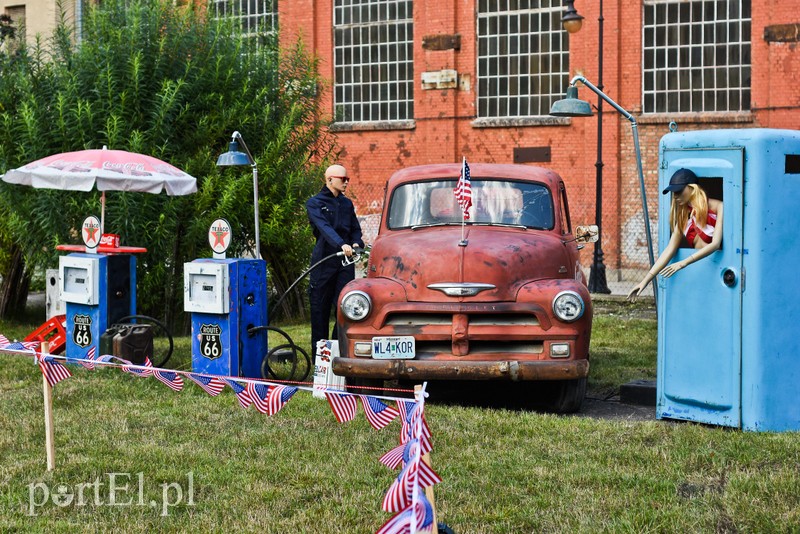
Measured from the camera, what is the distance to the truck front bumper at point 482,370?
8.69m

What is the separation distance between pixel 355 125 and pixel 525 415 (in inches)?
850

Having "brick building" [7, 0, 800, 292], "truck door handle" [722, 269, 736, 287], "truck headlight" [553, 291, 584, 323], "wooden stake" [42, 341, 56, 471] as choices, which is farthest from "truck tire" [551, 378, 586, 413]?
"brick building" [7, 0, 800, 292]

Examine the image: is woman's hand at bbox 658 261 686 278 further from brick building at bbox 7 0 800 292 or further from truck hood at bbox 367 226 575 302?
brick building at bbox 7 0 800 292

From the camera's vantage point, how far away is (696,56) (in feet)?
86.1

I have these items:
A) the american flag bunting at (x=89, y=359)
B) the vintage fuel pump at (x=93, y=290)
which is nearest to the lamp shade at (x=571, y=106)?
the vintage fuel pump at (x=93, y=290)

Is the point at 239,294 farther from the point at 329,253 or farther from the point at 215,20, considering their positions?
the point at 215,20

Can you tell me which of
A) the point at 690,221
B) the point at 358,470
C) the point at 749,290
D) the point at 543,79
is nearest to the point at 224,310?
the point at 358,470

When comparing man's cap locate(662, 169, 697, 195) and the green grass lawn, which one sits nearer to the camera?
the green grass lawn

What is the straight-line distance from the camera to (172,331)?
15797 mm

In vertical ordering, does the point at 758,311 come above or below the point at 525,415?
above

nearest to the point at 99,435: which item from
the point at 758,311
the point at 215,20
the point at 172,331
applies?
the point at 758,311

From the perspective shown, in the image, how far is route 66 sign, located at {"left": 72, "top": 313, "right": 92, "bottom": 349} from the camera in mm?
11633

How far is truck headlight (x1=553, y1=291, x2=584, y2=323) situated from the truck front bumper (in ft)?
1.12

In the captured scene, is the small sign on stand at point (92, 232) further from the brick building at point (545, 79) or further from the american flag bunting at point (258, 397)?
the brick building at point (545, 79)
